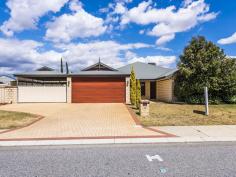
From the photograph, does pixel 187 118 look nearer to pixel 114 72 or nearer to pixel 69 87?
pixel 114 72

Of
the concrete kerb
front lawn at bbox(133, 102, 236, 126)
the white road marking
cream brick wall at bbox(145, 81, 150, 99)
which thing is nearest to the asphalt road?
the white road marking

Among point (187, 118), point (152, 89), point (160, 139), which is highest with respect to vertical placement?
point (152, 89)

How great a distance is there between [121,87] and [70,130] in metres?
13.1

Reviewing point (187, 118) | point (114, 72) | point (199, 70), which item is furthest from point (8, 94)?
point (199, 70)

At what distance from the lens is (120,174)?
13.6 ft

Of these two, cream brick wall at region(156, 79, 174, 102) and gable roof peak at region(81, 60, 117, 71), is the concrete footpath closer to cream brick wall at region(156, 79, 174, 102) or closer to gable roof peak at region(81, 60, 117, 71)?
cream brick wall at region(156, 79, 174, 102)

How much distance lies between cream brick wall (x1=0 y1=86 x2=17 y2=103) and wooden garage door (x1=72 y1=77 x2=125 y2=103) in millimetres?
5633

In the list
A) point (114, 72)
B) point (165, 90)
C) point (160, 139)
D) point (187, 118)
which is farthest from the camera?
point (165, 90)

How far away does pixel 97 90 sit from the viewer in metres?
20.8

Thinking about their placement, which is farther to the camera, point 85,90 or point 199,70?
point 85,90

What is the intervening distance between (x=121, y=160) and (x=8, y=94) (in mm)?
18589

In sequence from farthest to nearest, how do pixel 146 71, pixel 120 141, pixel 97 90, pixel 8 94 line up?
1. pixel 146 71
2. pixel 97 90
3. pixel 8 94
4. pixel 120 141

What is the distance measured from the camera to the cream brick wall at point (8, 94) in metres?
20.1

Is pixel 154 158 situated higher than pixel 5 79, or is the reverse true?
pixel 5 79
